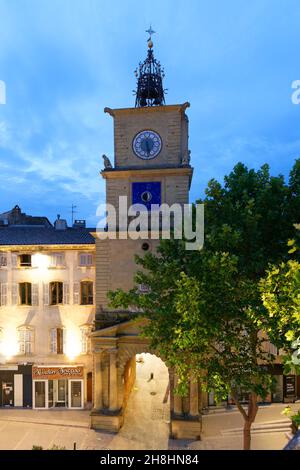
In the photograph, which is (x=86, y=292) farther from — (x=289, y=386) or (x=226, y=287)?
(x=289, y=386)

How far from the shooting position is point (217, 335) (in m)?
16.0

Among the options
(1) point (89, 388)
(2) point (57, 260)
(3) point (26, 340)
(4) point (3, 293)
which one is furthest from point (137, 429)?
(4) point (3, 293)

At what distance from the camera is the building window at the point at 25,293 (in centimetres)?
2900

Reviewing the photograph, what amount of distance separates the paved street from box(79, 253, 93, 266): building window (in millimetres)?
11245

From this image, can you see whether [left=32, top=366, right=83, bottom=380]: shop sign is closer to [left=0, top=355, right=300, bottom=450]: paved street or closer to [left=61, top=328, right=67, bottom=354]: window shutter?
[left=61, top=328, right=67, bottom=354]: window shutter

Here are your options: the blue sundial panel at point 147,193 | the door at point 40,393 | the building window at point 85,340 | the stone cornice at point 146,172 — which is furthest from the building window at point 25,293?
the blue sundial panel at point 147,193

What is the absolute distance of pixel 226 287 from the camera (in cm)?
1546

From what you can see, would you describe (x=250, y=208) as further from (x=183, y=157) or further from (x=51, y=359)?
(x=51, y=359)

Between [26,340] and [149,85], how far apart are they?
74.7 ft

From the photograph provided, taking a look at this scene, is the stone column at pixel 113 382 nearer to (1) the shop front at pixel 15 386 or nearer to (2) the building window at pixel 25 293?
(1) the shop front at pixel 15 386

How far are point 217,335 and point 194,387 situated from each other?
366 inches

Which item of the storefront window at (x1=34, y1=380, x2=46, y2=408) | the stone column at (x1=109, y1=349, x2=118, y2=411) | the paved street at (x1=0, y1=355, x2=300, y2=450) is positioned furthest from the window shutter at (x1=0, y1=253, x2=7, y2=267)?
the stone column at (x1=109, y1=349, x2=118, y2=411)

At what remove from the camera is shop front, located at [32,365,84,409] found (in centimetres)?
2834

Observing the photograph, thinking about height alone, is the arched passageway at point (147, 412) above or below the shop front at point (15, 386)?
below
